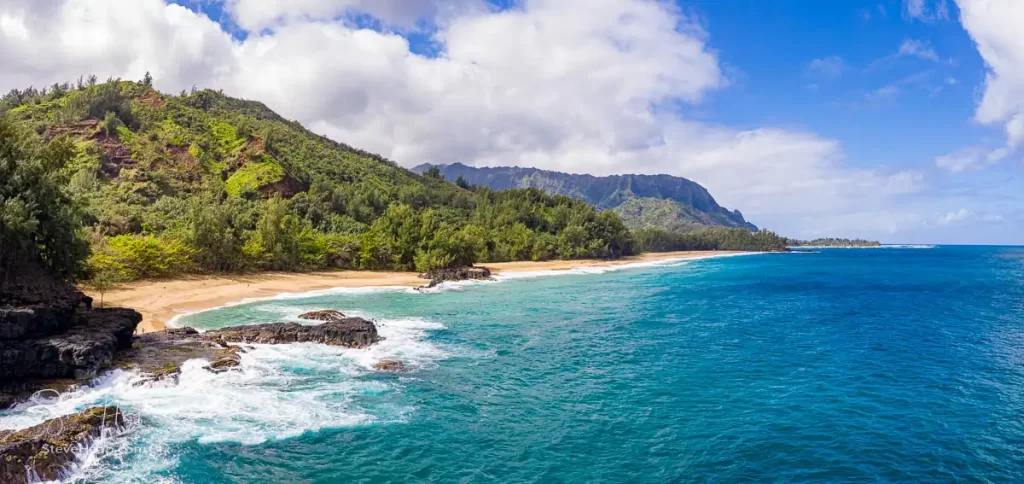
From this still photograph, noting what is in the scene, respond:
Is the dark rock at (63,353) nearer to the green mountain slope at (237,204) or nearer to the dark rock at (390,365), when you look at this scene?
the green mountain slope at (237,204)

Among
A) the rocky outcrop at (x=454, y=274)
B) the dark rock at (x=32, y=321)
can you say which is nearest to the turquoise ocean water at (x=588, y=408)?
the dark rock at (x=32, y=321)

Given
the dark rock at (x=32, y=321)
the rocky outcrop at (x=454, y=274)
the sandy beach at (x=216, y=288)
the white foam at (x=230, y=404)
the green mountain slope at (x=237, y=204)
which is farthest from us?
the rocky outcrop at (x=454, y=274)

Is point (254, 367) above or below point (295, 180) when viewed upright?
below

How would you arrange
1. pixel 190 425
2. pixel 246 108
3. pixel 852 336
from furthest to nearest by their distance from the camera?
pixel 246 108
pixel 852 336
pixel 190 425

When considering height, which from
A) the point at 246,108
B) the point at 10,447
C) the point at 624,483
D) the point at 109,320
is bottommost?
the point at 624,483

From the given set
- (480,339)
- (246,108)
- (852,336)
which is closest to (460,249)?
(480,339)

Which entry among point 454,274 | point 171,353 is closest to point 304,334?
point 171,353

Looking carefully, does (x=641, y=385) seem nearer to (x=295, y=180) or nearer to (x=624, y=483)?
(x=624, y=483)
